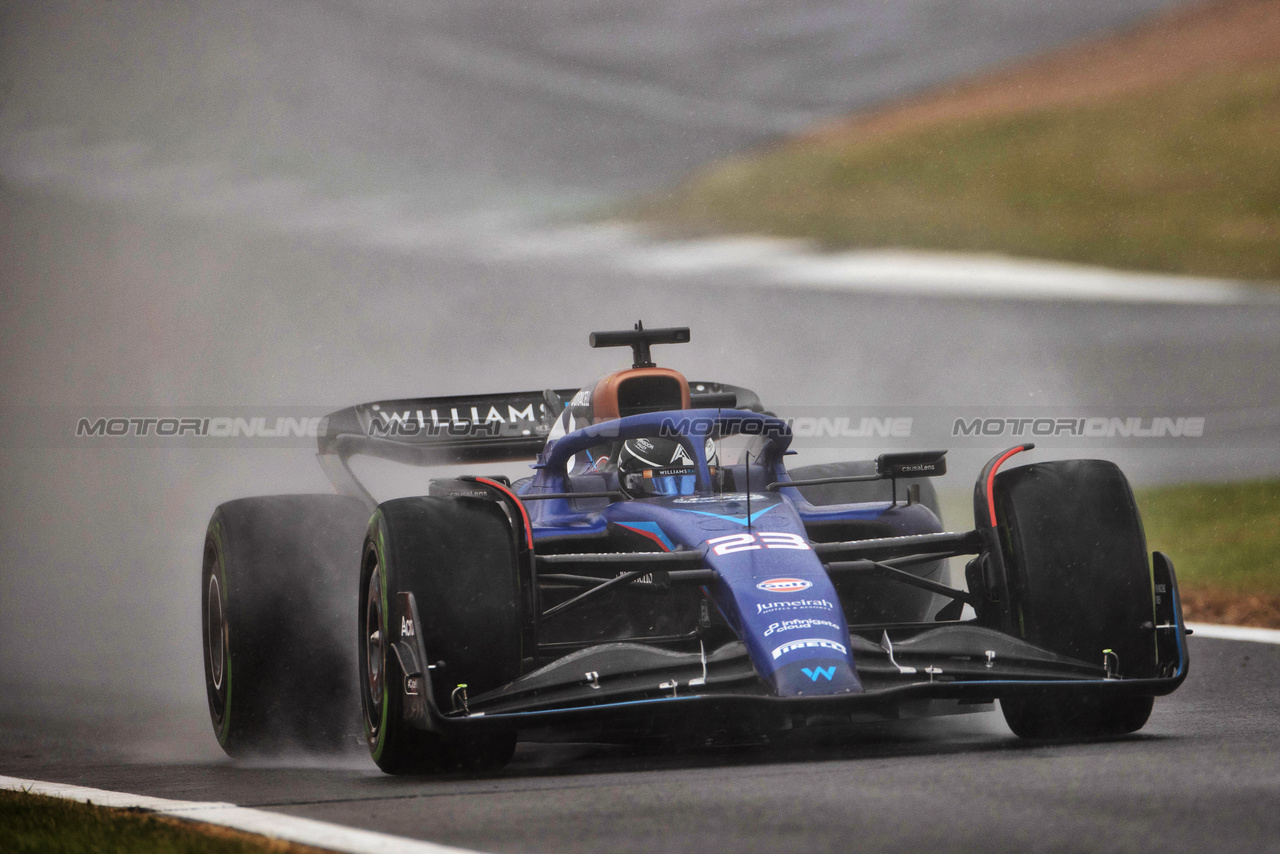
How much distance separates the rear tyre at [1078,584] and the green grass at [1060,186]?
17.7 metres

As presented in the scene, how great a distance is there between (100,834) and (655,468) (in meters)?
3.40

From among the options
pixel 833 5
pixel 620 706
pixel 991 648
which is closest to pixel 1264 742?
pixel 991 648

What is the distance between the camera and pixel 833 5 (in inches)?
1030

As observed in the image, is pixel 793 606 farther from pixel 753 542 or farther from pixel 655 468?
pixel 655 468

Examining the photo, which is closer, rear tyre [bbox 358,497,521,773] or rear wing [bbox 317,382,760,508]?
rear tyre [bbox 358,497,521,773]

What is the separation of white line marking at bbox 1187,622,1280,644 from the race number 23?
4.52 meters

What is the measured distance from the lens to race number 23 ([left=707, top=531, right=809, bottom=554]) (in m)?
6.41

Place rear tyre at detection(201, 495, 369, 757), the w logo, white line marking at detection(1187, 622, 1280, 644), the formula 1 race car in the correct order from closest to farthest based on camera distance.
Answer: the w logo < the formula 1 race car < rear tyre at detection(201, 495, 369, 757) < white line marking at detection(1187, 622, 1280, 644)

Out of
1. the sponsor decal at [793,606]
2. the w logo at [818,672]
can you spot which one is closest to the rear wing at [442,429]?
the sponsor decal at [793,606]

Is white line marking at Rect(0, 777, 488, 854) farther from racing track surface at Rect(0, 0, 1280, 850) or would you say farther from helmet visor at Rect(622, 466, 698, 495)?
helmet visor at Rect(622, 466, 698, 495)

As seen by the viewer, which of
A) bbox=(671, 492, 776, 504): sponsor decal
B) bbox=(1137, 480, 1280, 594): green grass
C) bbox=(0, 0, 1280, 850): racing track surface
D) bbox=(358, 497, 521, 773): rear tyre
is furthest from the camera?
bbox=(0, 0, 1280, 850): racing track surface

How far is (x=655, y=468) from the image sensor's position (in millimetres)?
7738

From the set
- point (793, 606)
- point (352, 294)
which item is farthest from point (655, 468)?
point (352, 294)

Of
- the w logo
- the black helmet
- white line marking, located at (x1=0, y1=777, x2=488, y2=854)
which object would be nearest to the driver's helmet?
the black helmet
